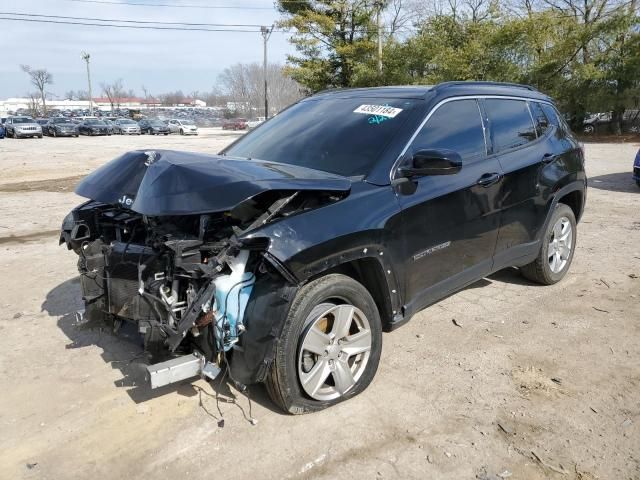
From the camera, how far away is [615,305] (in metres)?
4.77

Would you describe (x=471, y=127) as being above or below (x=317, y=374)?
above

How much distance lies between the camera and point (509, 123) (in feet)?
14.6

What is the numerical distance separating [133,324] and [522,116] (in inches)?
144

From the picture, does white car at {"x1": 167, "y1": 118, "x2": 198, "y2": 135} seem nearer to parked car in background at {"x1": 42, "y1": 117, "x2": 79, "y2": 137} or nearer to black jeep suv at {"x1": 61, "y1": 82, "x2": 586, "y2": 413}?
parked car in background at {"x1": 42, "y1": 117, "x2": 79, "y2": 137}

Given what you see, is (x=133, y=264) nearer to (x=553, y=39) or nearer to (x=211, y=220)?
(x=211, y=220)

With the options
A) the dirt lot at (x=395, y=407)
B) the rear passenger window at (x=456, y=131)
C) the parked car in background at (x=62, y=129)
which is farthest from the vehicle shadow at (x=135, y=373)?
the parked car in background at (x=62, y=129)

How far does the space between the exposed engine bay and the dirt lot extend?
0.38 meters

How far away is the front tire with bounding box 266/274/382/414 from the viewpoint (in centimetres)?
285

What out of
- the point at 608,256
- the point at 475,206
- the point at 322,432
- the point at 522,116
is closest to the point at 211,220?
the point at 322,432

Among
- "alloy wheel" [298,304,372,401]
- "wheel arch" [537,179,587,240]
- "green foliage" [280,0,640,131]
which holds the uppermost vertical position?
"green foliage" [280,0,640,131]

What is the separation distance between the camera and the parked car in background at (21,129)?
3662 centimetres

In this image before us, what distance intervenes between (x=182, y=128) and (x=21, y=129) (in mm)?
12671

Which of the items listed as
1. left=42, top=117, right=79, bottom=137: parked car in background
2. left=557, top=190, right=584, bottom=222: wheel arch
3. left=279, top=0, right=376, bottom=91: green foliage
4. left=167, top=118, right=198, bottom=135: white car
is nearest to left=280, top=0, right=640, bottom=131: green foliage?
left=279, top=0, right=376, bottom=91: green foliage

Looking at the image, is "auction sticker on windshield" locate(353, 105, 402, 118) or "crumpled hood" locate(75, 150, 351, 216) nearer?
"crumpled hood" locate(75, 150, 351, 216)
